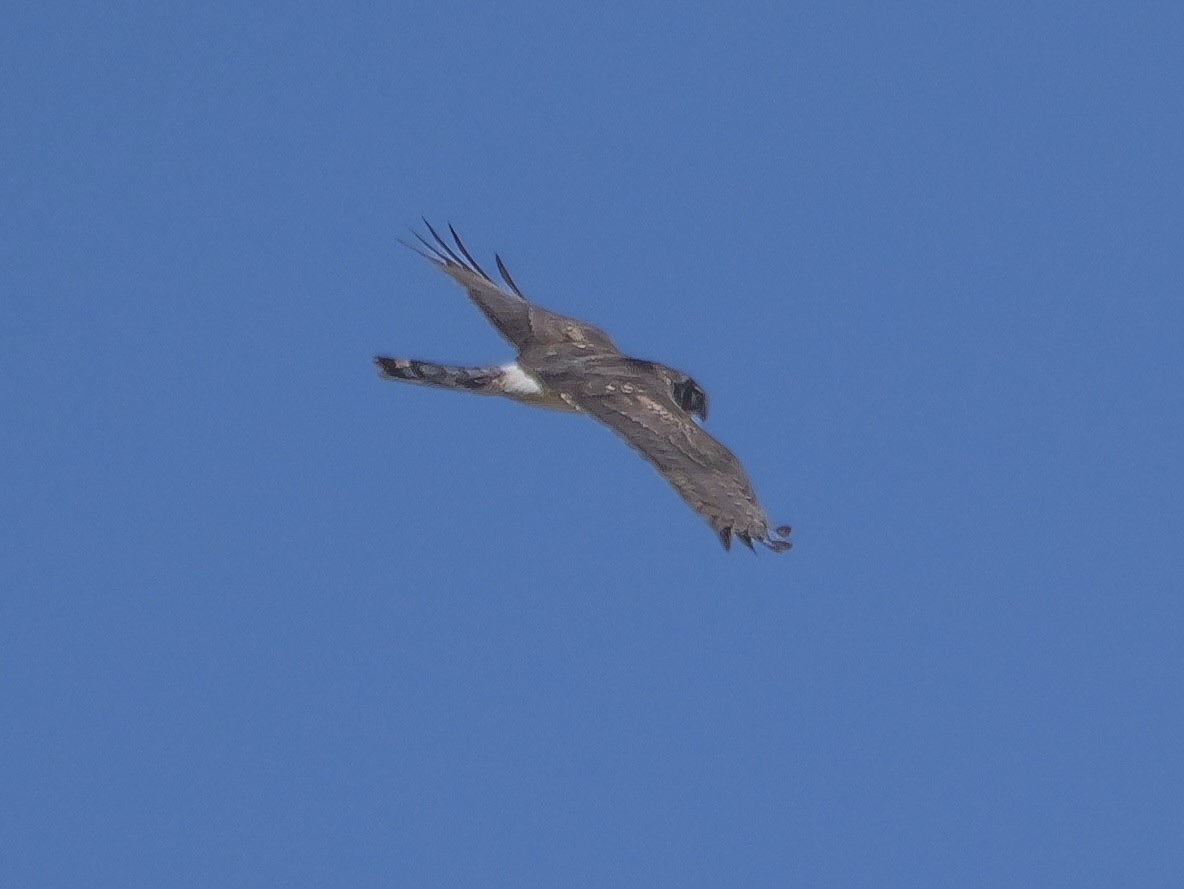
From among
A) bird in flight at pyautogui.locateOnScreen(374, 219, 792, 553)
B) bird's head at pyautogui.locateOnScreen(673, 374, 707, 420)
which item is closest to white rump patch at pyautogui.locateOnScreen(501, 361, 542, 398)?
bird in flight at pyautogui.locateOnScreen(374, 219, 792, 553)

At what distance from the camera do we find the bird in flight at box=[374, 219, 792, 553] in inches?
719

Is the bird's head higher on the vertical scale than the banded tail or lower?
lower

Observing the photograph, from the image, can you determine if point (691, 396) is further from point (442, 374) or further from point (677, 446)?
point (442, 374)

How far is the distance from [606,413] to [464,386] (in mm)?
3625

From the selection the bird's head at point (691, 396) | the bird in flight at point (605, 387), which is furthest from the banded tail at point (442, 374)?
the bird's head at point (691, 396)

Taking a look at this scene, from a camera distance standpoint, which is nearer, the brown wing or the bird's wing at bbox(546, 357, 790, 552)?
the bird's wing at bbox(546, 357, 790, 552)

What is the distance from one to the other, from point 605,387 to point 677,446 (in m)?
2.07

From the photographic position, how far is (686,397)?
869 inches

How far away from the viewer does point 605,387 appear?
2145 cm

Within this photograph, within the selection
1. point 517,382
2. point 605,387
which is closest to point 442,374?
point 517,382

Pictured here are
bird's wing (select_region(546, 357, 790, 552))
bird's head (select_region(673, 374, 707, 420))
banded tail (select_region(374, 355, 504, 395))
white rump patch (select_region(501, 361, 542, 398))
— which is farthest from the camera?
banded tail (select_region(374, 355, 504, 395))

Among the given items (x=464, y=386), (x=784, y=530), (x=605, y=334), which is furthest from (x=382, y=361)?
(x=784, y=530)

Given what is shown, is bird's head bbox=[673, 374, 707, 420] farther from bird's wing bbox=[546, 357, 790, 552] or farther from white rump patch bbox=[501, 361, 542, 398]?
white rump patch bbox=[501, 361, 542, 398]

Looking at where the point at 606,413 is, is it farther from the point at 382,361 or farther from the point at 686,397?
the point at 382,361
